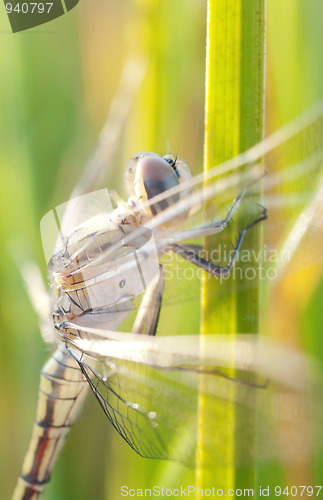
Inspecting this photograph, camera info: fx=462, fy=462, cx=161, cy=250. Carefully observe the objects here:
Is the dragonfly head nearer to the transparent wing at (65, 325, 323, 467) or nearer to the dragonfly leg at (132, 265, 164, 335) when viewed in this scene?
the dragonfly leg at (132, 265, 164, 335)

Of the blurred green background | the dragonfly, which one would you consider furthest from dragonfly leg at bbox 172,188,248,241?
the blurred green background

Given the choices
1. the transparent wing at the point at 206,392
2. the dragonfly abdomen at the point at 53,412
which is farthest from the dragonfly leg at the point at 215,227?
the dragonfly abdomen at the point at 53,412

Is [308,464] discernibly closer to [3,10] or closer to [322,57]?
[322,57]

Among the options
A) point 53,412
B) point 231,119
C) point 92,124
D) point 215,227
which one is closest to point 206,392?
point 215,227

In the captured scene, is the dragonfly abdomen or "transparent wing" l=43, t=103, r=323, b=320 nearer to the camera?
"transparent wing" l=43, t=103, r=323, b=320

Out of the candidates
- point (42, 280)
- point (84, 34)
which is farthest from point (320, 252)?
point (84, 34)

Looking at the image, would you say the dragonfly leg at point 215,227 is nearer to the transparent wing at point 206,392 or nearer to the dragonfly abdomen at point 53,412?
the transparent wing at point 206,392

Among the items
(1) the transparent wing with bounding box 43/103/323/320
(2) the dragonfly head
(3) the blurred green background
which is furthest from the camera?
(3) the blurred green background

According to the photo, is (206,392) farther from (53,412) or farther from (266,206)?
(53,412)
